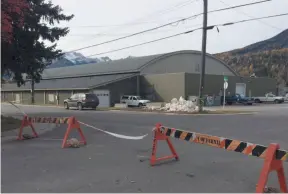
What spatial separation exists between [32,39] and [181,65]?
44592mm

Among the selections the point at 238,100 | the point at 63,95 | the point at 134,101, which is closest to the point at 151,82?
the point at 134,101

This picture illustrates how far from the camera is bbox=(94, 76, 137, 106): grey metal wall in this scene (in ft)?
163

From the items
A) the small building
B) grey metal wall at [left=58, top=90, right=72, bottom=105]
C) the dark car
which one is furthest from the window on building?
the dark car

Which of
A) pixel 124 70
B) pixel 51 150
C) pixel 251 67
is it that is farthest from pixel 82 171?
pixel 251 67

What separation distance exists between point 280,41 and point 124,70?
260 feet

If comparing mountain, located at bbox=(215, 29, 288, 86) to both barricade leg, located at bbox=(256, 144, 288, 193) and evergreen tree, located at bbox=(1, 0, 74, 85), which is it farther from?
barricade leg, located at bbox=(256, 144, 288, 193)

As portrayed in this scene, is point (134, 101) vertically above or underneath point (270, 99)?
underneath

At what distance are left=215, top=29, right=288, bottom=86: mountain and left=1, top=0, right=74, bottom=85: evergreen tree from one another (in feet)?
247

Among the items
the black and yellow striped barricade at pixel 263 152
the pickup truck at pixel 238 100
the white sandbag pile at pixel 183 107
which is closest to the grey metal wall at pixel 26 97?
the pickup truck at pixel 238 100

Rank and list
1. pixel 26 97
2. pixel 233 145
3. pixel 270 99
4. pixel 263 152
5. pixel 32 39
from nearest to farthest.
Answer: pixel 263 152 → pixel 233 145 → pixel 32 39 → pixel 270 99 → pixel 26 97

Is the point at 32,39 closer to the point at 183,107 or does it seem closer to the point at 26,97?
the point at 183,107

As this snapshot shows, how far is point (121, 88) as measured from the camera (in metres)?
51.1

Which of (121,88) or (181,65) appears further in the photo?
(181,65)

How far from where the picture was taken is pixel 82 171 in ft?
24.7
